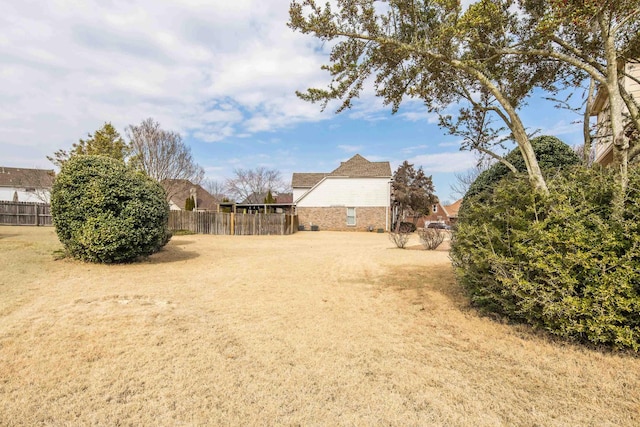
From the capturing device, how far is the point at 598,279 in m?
3.00

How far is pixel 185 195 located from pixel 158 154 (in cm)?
1444

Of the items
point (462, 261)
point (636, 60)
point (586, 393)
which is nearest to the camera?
point (586, 393)

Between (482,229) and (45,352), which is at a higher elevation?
(482,229)

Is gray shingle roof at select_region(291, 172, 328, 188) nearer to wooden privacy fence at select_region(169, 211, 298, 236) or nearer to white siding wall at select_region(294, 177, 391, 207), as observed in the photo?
white siding wall at select_region(294, 177, 391, 207)

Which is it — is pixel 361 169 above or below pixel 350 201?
above

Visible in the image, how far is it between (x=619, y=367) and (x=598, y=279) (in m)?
0.79

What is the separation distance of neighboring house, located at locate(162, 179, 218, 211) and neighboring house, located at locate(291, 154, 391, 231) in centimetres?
890

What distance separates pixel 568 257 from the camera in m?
3.11

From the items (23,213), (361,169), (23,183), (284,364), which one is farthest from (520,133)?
(23,183)

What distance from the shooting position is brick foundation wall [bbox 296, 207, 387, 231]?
27.0 meters

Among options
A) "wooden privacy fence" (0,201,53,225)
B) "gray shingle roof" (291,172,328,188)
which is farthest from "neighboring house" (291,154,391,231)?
"wooden privacy fence" (0,201,53,225)

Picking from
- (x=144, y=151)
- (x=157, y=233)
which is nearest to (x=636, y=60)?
(x=157, y=233)

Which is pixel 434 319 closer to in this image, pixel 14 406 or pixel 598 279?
pixel 598 279

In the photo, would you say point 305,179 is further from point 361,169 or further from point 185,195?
point 185,195
